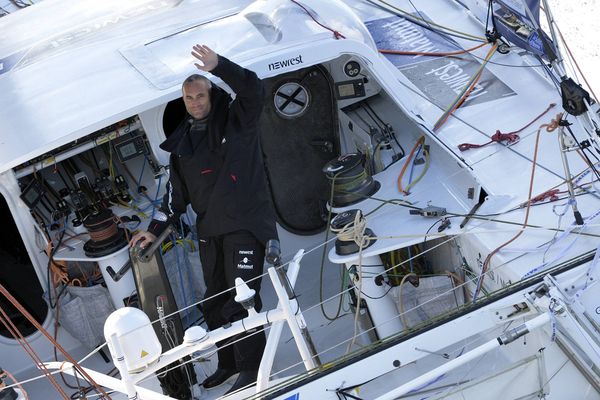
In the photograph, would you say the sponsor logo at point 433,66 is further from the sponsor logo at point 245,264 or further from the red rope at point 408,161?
the sponsor logo at point 245,264

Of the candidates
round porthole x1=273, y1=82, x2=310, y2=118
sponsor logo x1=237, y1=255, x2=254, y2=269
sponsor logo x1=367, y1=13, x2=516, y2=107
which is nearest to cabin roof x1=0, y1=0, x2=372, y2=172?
round porthole x1=273, y1=82, x2=310, y2=118

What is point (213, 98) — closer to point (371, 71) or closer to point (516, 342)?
point (371, 71)

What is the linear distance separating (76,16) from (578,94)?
386 cm

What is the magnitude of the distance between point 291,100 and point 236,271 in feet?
4.70

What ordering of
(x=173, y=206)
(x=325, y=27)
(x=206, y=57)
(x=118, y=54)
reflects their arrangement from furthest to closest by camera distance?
(x=118, y=54), (x=325, y=27), (x=173, y=206), (x=206, y=57)

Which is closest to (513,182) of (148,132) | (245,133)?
(245,133)

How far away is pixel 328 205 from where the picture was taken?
202 inches

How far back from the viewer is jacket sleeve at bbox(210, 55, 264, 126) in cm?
427

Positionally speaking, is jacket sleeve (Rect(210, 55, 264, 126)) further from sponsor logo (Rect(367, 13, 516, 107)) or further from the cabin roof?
sponsor logo (Rect(367, 13, 516, 107))

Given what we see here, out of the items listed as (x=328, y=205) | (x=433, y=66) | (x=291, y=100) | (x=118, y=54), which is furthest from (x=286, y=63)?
→ (x=433, y=66)

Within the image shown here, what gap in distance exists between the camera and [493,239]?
14.1 feet

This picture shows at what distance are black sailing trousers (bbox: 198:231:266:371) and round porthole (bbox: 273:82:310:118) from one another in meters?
1.24

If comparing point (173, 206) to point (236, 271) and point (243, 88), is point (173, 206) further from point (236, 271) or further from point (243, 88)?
point (243, 88)

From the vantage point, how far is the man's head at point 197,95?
438 cm
